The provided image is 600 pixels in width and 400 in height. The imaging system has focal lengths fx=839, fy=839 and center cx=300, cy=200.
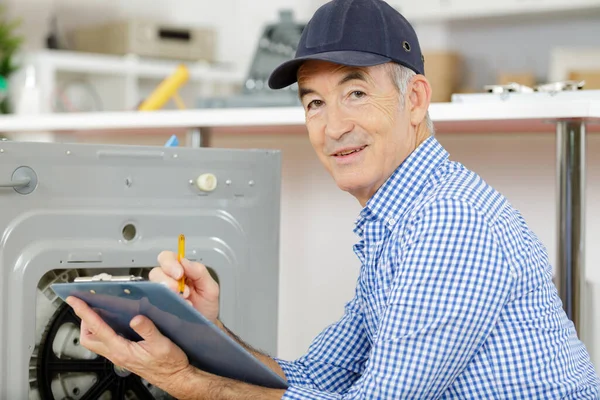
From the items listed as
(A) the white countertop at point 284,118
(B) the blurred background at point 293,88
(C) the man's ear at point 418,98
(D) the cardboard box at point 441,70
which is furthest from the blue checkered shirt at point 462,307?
(D) the cardboard box at point 441,70

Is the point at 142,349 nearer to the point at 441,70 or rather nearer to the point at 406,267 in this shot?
the point at 406,267

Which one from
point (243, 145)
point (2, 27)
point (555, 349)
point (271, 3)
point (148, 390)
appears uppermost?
point (271, 3)

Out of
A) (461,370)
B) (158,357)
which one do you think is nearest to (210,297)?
(158,357)

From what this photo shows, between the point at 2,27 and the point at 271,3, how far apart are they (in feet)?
Answer: 6.07

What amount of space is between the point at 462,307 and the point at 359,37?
42 cm

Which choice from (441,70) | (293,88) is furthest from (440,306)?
(441,70)

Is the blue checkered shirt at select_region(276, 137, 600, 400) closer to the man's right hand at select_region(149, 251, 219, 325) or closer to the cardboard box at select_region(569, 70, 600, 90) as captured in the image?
the man's right hand at select_region(149, 251, 219, 325)

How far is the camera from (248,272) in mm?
1565

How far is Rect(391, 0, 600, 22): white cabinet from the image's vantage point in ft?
13.5

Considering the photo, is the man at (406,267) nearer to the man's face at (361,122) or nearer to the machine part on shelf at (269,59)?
Answer: the man's face at (361,122)

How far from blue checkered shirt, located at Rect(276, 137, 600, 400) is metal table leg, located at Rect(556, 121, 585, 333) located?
0.48 metres

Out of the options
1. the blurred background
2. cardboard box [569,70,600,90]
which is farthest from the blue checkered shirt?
cardboard box [569,70,600,90]

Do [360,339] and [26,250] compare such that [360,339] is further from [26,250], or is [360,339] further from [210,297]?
[26,250]

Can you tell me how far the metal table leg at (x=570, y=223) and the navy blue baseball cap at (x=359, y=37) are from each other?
0.50 meters
